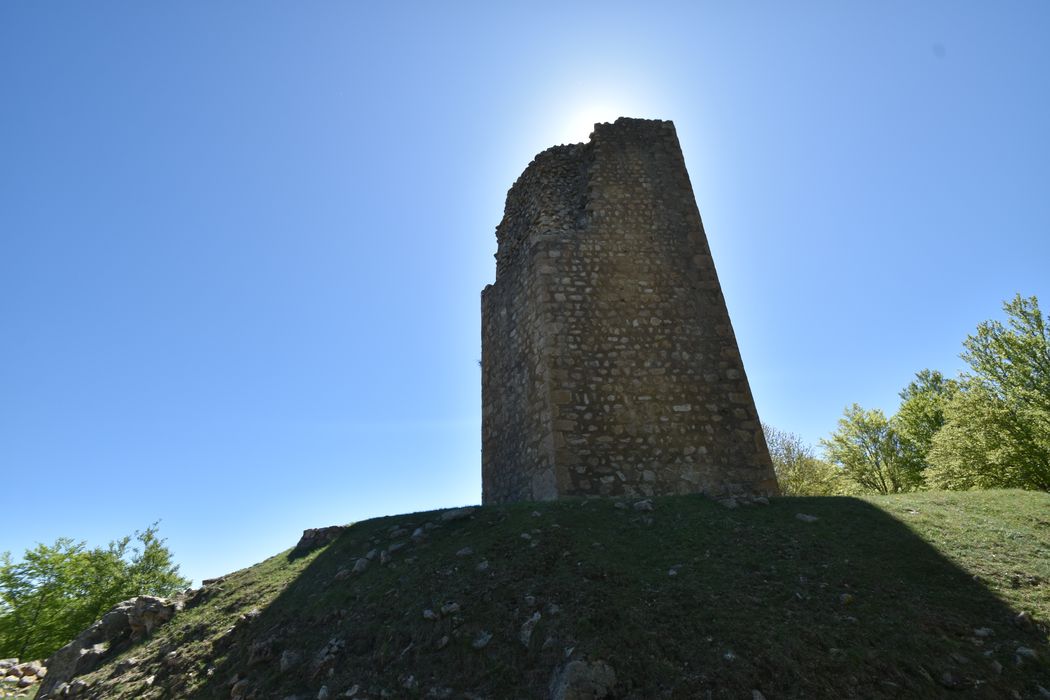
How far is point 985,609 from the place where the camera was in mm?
4836

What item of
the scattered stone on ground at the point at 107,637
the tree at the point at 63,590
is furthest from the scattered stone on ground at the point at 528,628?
the tree at the point at 63,590

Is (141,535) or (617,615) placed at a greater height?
(141,535)

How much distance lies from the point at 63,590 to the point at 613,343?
3537 cm

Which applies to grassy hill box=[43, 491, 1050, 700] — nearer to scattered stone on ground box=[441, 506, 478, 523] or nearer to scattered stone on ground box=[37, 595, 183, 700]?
scattered stone on ground box=[441, 506, 478, 523]

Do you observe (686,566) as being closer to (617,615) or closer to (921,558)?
(617,615)

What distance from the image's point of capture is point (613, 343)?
9.79m

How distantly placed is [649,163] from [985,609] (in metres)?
9.68

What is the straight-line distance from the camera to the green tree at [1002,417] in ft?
59.9

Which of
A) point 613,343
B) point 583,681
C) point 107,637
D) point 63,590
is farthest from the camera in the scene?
point 63,590

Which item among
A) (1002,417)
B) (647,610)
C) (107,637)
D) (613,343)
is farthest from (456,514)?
(1002,417)

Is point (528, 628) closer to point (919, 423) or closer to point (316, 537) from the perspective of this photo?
point (316, 537)

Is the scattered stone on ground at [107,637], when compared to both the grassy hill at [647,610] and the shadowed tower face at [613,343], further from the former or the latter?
the shadowed tower face at [613,343]

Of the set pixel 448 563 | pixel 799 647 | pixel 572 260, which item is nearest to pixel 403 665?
pixel 448 563

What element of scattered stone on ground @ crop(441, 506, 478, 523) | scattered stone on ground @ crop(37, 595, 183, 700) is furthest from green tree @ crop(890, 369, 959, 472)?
scattered stone on ground @ crop(37, 595, 183, 700)
